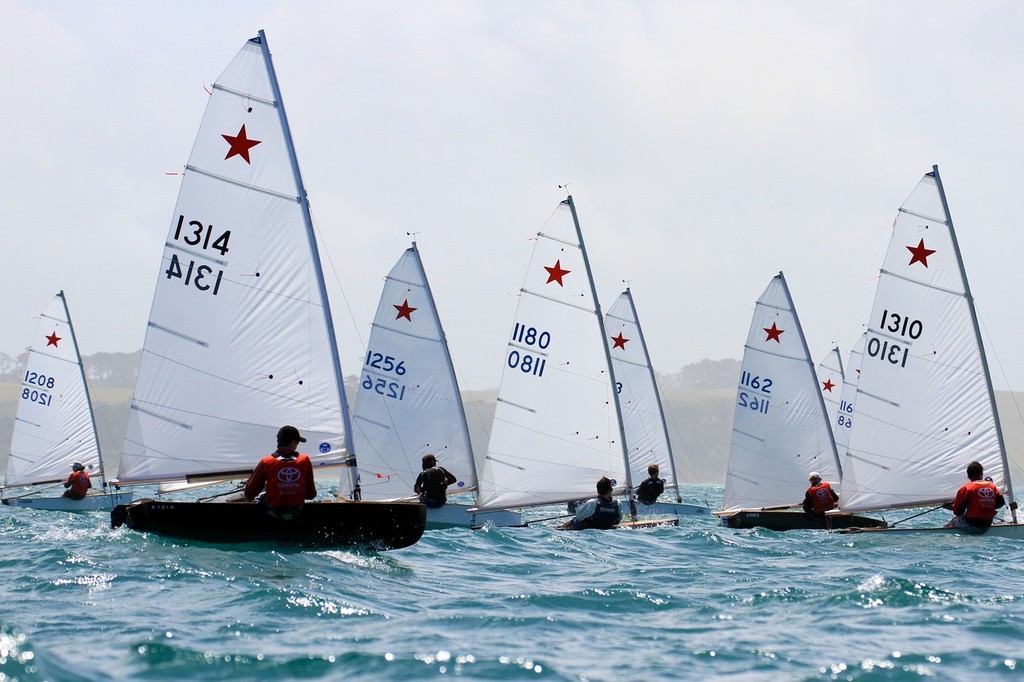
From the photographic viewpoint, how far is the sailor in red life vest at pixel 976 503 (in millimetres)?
17875

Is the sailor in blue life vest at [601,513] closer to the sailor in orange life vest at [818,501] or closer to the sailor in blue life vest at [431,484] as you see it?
the sailor in blue life vest at [431,484]

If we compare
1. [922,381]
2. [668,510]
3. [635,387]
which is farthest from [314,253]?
[635,387]

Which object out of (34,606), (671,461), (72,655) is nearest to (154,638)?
(72,655)

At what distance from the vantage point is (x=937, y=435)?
2048 centimetres

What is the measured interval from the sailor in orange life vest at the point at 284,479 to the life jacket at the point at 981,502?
11.0m

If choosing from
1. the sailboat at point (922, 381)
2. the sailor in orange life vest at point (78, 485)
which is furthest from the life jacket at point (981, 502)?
the sailor in orange life vest at point (78, 485)

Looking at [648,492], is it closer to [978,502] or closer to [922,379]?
[922,379]

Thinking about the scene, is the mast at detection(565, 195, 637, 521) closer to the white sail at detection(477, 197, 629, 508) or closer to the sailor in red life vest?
the white sail at detection(477, 197, 629, 508)

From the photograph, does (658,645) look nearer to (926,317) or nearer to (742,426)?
(926,317)

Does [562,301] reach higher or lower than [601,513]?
higher

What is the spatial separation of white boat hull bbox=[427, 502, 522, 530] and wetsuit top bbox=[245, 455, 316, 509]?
7667mm

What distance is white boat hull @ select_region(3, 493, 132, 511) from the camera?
27734 mm

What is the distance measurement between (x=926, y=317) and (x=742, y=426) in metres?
6.57

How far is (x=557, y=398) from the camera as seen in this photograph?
22.3 metres
